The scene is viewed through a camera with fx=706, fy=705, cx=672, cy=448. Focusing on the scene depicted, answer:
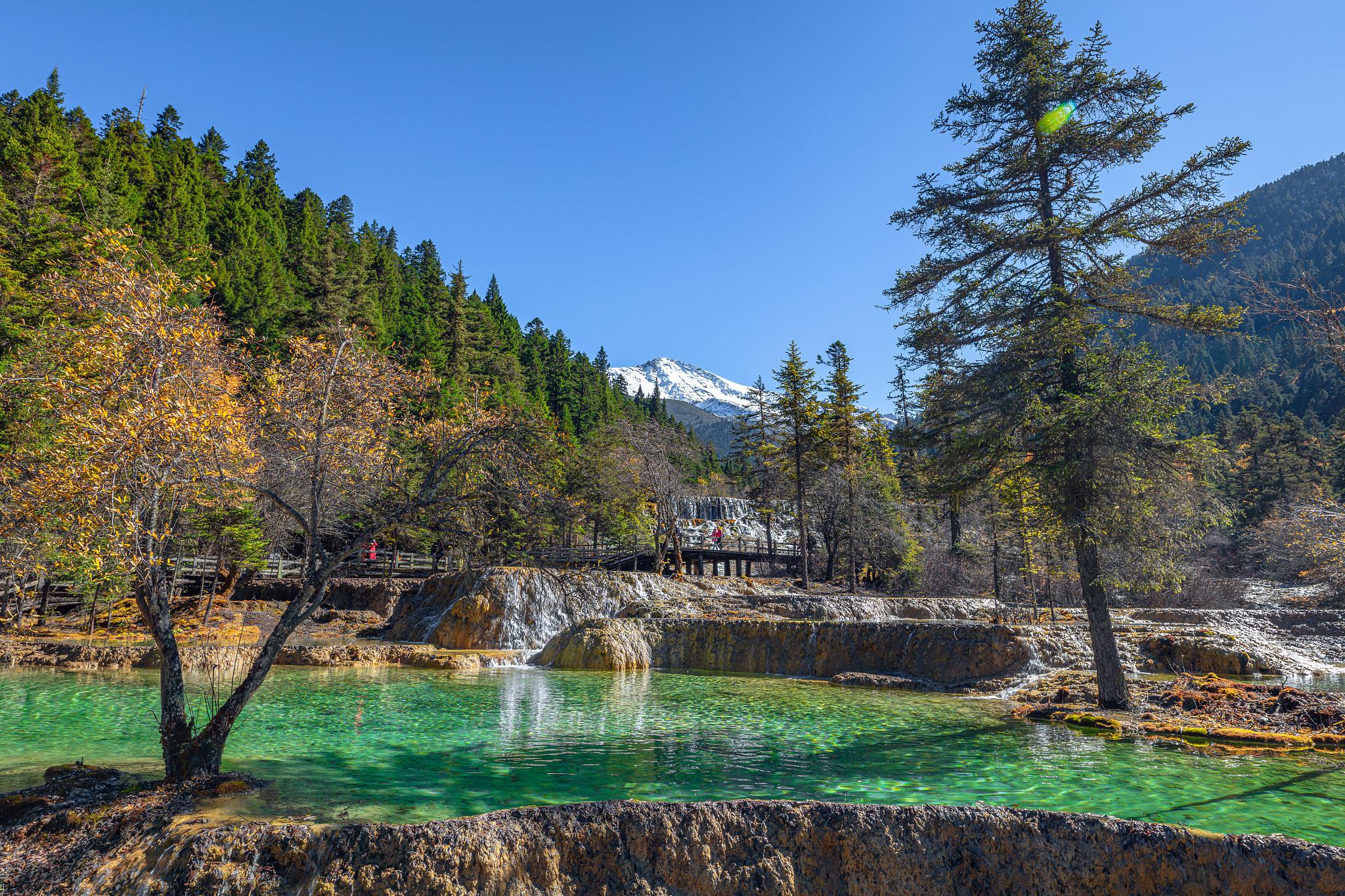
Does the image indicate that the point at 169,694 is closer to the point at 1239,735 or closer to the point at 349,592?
the point at 1239,735

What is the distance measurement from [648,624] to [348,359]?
1281cm

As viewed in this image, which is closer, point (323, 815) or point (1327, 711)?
point (323, 815)

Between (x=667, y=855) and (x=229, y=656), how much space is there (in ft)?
53.4

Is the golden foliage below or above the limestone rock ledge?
above

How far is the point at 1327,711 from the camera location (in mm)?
10430

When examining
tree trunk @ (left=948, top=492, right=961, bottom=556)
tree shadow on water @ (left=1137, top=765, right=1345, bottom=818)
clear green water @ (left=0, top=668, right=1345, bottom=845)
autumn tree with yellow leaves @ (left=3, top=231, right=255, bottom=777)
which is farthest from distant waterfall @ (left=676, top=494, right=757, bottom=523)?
autumn tree with yellow leaves @ (left=3, top=231, right=255, bottom=777)

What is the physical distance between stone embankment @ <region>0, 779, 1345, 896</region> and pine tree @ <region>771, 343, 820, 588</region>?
27.9m

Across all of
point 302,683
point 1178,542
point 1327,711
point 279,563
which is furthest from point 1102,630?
point 279,563

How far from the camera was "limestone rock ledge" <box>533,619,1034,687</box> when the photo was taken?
16844 mm

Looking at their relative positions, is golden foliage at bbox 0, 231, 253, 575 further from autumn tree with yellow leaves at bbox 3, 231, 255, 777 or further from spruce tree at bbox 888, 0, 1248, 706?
spruce tree at bbox 888, 0, 1248, 706

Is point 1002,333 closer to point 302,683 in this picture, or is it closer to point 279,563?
point 302,683

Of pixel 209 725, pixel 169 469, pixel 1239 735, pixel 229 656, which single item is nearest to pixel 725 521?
pixel 229 656

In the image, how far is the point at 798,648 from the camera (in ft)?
64.1

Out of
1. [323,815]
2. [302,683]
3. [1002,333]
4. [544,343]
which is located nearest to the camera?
[323,815]
